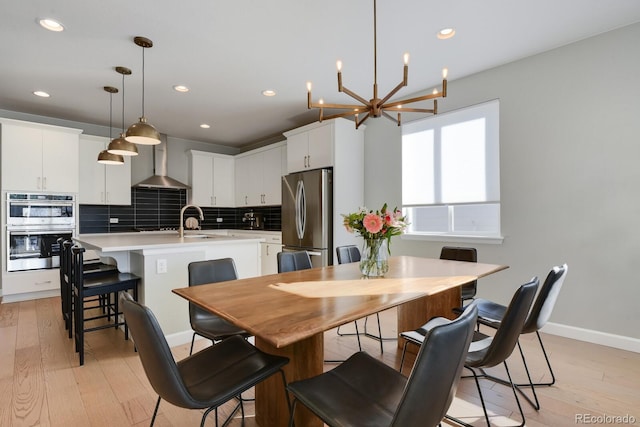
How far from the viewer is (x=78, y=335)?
97.4 inches

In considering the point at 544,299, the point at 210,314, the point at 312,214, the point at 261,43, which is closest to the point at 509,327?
the point at 544,299

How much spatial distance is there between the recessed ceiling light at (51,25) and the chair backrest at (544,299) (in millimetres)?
3821

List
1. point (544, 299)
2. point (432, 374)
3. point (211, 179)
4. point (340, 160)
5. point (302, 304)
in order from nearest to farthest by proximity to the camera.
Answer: point (432, 374), point (302, 304), point (544, 299), point (340, 160), point (211, 179)

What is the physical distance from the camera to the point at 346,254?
3133 mm

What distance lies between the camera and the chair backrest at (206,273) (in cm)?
205

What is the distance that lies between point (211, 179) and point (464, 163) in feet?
15.1

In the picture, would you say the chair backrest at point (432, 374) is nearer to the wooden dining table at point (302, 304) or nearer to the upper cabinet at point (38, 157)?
the wooden dining table at point (302, 304)

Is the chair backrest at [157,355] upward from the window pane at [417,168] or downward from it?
downward

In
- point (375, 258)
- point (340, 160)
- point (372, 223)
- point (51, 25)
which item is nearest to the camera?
point (372, 223)

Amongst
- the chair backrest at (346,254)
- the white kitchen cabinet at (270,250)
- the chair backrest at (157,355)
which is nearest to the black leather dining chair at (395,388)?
the chair backrest at (157,355)

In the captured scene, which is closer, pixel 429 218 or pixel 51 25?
pixel 51 25

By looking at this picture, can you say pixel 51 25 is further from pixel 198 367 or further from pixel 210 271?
pixel 198 367

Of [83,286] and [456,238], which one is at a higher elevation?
[456,238]

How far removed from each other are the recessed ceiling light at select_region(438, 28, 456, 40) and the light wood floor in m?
2.68
